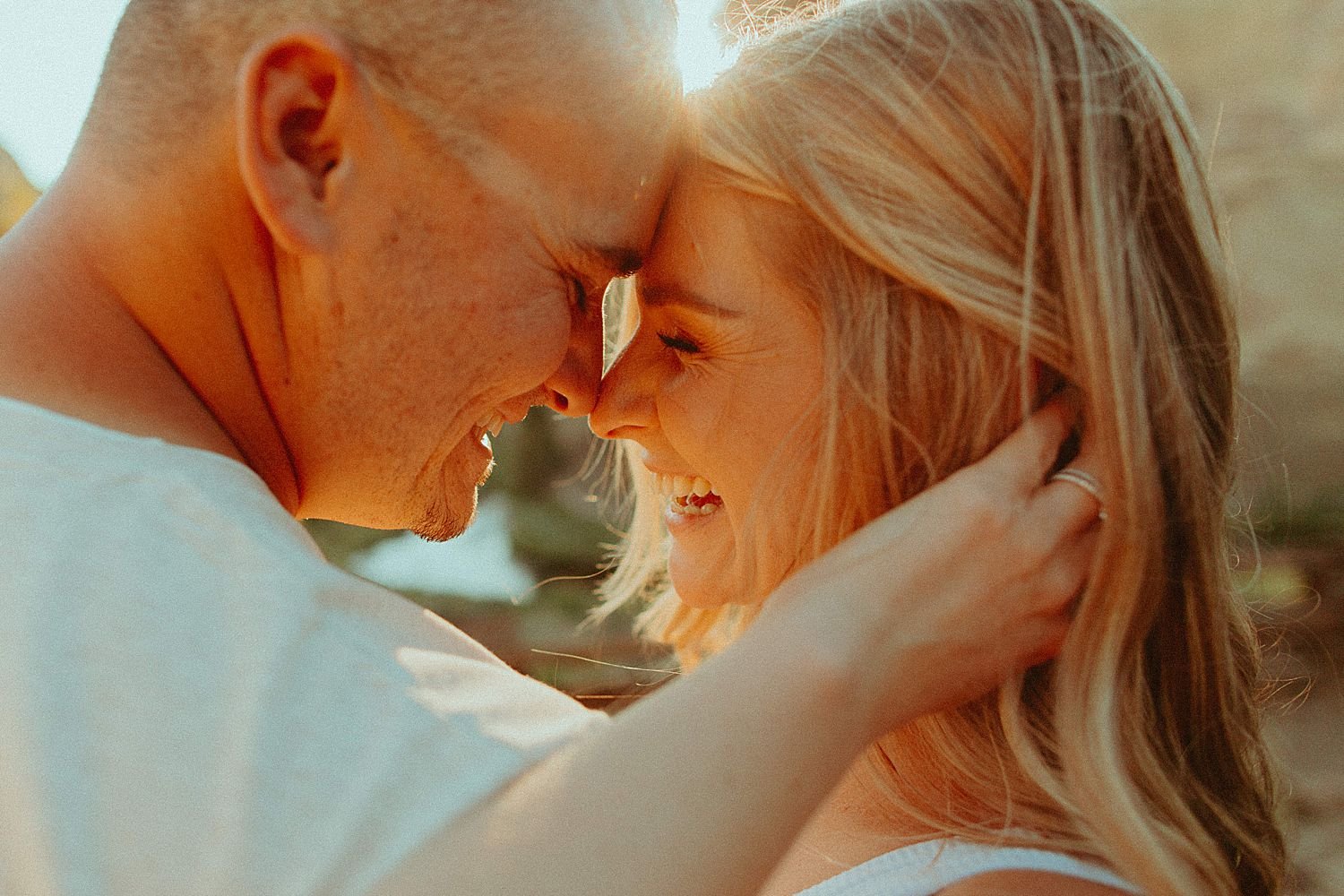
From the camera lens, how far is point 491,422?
7.67 feet

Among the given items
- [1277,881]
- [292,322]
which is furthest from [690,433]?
[1277,881]

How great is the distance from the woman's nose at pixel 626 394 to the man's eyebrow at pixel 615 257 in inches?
9.2

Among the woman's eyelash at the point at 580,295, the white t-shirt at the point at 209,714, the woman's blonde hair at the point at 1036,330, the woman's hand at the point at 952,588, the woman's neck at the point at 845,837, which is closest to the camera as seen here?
the white t-shirt at the point at 209,714

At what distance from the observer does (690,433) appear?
7.38 ft

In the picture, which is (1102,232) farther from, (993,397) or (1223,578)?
(1223,578)

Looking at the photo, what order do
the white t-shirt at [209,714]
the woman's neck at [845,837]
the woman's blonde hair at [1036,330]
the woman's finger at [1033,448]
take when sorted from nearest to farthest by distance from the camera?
the white t-shirt at [209,714] < the woman's finger at [1033,448] < the woman's blonde hair at [1036,330] < the woman's neck at [845,837]

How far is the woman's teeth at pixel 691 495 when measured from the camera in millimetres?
2486

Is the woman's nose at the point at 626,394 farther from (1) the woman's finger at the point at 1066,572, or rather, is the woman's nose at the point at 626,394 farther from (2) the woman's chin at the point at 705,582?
(1) the woman's finger at the point at 1066,572

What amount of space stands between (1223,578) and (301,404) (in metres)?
1.55

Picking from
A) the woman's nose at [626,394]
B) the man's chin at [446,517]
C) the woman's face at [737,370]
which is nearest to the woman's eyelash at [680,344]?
the woman's face at [737,370]

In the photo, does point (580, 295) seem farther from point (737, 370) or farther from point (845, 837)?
point (845, 837)

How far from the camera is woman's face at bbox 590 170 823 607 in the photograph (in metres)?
2.08

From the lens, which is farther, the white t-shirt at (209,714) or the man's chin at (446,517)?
the man's chin at (446,517)

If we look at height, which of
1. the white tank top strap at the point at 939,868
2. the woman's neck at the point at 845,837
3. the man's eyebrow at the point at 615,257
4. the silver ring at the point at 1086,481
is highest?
the man's eyebrow at the point at 615,257
